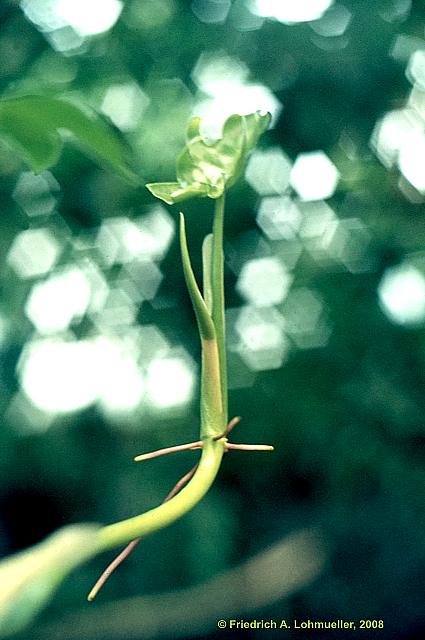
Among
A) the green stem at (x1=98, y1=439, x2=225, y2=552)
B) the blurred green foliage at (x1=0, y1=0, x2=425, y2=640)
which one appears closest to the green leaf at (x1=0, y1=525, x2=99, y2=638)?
the green stem at (x1=98, y1=439, x2=225, y2=552)

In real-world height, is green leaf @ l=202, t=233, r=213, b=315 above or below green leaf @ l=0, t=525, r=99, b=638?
below

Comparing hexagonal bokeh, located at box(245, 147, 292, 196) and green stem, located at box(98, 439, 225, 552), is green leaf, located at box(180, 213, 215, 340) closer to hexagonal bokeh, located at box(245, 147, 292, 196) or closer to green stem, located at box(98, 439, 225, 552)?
green stem, located at box(98, 439, 225, 552)

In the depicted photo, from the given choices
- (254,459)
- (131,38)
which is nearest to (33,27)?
(131,38)

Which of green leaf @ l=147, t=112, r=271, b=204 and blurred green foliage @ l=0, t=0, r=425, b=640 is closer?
green leaf @ l=147, t=112, r=271, b=204

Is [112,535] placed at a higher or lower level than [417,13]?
higher

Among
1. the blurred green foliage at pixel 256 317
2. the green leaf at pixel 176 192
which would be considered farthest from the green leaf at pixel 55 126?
the blurred green foliage at pixel 256 317

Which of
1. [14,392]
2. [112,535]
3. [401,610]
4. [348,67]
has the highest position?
[112,535]

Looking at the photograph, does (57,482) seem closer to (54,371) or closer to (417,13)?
(54,371)
